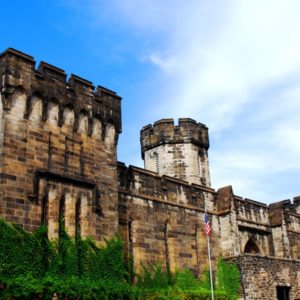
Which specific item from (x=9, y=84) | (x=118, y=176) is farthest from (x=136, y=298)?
(x=9, y=84)

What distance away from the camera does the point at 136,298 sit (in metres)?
17.6

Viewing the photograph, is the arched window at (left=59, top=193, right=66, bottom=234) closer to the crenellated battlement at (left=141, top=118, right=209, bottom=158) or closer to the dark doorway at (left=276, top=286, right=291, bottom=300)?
the dark doorway at (left=276, top=286, right=291, bottom=300)

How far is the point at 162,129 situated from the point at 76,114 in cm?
1296

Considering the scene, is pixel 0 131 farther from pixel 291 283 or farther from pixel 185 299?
pixel 291 283

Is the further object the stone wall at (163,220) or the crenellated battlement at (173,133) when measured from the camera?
the crenellated battlement at (173,133)

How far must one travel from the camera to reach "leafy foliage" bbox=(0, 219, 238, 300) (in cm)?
1416

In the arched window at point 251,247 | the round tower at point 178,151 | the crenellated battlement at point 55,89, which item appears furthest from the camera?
the round tower at point 178,151

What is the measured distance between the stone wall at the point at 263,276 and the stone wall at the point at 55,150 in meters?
7.67

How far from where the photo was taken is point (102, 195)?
18016 mm

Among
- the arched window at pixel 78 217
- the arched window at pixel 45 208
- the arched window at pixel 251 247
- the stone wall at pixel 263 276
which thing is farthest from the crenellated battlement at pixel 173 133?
the arched window at pixel 45 208

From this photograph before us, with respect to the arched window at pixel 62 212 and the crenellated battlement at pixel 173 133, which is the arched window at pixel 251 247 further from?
the arched window at pixel 62 212

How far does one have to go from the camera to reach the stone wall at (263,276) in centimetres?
2236

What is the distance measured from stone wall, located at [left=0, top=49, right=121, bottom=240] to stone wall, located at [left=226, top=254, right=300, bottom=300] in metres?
7.67

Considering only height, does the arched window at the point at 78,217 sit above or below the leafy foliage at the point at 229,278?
above
